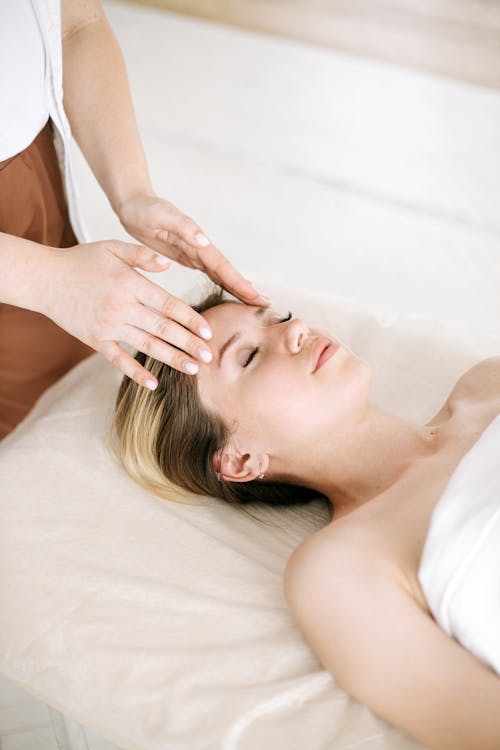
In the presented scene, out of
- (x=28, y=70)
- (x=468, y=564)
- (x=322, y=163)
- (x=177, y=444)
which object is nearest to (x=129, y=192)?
(x=28, y=70)

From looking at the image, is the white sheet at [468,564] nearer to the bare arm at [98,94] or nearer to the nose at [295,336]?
the nose at [295,336]

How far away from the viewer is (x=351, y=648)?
4.30 feet

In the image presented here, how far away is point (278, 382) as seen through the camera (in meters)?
1.56

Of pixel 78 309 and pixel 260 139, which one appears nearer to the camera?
pixel 78 309

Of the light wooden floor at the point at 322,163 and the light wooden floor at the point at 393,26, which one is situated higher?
the light wooden floor at the point at 393,26

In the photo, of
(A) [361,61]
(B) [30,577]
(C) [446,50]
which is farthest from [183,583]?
(C) [446,50]

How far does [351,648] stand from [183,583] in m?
0.38

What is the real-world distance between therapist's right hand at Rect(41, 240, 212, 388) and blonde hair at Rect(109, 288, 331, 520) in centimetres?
23

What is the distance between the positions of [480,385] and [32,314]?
3.20ft

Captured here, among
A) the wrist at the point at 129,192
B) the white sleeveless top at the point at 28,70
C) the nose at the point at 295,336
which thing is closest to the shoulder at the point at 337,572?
the nose at the point at 295,336

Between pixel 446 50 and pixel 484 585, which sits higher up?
pixel 446 50

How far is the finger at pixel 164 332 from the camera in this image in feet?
4.59

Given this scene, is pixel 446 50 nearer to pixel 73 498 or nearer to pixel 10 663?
pixel 73 498

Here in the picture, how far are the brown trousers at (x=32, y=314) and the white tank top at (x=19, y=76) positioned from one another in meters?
0.06
